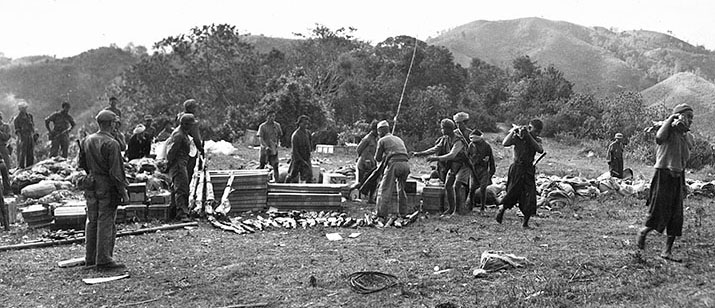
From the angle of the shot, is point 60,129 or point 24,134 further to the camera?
point 60,129

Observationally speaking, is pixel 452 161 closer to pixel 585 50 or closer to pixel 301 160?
pixel 301 160

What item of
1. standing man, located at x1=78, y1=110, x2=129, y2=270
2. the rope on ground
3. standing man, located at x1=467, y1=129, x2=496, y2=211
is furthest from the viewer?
standing man, located at x1=467, y1=129, x2=496, y2=211

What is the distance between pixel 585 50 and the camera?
231 ft

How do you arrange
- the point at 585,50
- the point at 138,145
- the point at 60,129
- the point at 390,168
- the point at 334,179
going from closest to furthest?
the point at 390,168 → the point at 334,179 → the point at 138,145 → the point at 60,129 → the point at 585,50

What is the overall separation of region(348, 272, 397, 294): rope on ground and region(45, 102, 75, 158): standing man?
1163 cm

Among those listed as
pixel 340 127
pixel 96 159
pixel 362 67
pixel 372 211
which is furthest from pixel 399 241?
pixel 362 67

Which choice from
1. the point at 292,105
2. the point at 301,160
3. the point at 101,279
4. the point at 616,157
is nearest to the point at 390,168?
the point at 301,160

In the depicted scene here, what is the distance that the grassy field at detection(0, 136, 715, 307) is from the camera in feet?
18.8

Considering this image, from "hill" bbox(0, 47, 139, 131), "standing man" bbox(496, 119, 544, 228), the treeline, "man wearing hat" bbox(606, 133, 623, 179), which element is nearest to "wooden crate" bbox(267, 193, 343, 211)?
"standing man" bbox(496, 119, 544, 228)

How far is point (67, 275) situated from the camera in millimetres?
6629

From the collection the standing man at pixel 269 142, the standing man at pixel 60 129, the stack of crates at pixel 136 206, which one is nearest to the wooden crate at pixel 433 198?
the standing man at pixel 269 142

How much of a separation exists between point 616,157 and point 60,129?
14640 mm

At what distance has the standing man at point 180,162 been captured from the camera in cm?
941

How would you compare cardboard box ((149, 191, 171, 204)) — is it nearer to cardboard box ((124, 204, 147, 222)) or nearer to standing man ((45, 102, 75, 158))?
cardboard box ((124, 204, 147, 222))
